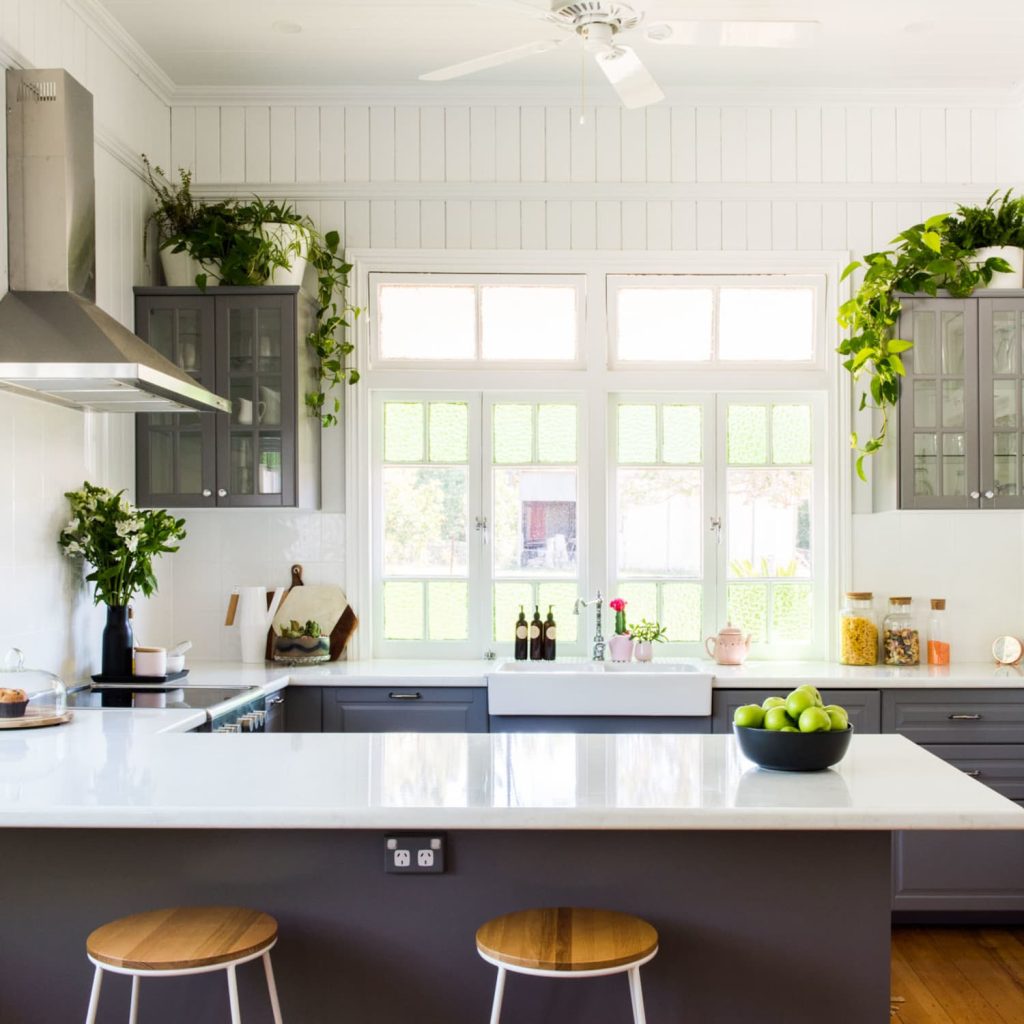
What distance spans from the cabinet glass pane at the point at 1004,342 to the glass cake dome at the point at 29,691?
357 cm

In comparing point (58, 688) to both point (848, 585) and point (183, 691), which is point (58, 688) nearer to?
point (183, 691)

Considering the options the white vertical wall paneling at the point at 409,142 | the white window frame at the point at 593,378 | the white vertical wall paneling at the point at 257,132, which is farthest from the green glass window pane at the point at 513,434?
the white vertical wall paneling at the point at 257,132

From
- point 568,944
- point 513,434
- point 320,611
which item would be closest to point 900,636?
point 513,434

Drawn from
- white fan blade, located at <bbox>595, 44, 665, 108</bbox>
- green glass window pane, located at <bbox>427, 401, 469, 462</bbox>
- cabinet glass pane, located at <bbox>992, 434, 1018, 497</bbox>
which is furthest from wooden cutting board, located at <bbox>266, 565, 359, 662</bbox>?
cabinet glass pane, located at <bbox>992, 434, 1018, 497</bbox>

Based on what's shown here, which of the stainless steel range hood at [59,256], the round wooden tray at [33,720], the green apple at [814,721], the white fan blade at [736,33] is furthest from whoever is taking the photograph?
the stainless steel range hood at [59,256]

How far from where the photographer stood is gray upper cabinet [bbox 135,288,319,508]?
4.50 m

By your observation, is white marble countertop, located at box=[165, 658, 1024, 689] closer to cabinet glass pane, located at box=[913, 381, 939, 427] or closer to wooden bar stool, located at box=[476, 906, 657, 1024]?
cabinet glass pane, located at box=[913, 381, 939, 427]

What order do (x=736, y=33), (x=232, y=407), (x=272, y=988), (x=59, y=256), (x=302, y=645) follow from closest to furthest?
(x=272, y=988)
(x=736, y=33)
(x=59, y=256)
(x=232, y=407)
(x=302, y=645)

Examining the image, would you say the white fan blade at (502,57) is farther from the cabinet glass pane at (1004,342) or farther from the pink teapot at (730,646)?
the pink teapot at (730,646)

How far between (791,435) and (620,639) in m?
1.16

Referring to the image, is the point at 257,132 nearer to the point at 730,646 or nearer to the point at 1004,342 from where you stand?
the point at 730,646

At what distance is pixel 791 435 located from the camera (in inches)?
195

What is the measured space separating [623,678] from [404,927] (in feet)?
6.14

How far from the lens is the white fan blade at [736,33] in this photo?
287 centimetres
